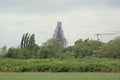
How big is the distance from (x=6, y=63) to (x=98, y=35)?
10126 centimetres

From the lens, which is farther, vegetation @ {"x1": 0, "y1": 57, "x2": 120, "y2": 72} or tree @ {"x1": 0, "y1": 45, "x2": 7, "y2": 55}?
tree @ {"x1": 0, "y1": 45, "x2": 7, "y2": 55}

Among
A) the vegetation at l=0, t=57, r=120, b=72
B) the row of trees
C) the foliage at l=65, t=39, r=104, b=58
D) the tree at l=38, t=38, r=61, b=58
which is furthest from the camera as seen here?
the foliage at l=65, t=39, r=104, b=58

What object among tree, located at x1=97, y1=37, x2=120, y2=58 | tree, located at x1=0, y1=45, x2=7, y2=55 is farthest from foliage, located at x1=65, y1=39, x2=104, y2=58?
tree, located at x1=0, y1=45, x2=7, y2=55

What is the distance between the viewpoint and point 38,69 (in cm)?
4234

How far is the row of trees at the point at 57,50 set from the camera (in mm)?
72000

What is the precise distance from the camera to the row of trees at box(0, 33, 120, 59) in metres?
72.0

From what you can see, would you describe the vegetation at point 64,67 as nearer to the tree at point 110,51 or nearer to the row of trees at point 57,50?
the row of trees at point 57,50

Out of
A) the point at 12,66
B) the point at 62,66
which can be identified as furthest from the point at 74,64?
the point at 12,66

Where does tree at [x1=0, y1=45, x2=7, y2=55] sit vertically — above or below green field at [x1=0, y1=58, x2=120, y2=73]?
above

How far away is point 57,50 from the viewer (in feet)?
288

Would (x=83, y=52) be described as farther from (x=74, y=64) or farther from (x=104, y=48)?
(x=74, y=64)

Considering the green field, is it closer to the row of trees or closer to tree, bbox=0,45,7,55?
the row of trees

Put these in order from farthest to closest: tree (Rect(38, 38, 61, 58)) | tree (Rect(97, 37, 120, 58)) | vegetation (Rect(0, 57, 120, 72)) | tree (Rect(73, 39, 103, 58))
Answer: tree (Rect(73, 39, 103, 58)) < tree (Rect(38, 38, 61, 58)) < tree (Rect(97, 37, 120, 58)) < vegetation (Rect(0, 57, 120, 72))

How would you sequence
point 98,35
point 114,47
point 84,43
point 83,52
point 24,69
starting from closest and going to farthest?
point 24,69, point 114,47, point 83,52, point 84,43, point 98,35
